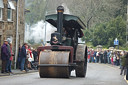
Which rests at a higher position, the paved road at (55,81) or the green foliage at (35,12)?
the green foliage at (35,12)

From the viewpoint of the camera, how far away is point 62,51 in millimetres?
19625

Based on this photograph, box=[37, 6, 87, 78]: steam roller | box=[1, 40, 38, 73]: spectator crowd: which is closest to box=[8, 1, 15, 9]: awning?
box=[1, 40, 38, 73]: spectator crowd

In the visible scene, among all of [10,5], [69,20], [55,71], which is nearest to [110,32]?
[10,5]

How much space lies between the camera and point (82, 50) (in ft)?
68.6

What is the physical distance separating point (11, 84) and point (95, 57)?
1480 inches

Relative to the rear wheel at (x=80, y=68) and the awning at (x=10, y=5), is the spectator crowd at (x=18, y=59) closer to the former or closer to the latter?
the rear wheel at (x=80, y=68)

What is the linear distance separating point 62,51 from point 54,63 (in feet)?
2.66

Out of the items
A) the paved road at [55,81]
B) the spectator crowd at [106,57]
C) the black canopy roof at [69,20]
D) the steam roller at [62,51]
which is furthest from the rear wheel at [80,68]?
the spectator crowd at [106,57]

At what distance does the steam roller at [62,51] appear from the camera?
19078mm

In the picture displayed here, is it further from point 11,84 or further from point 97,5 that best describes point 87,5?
point 11,84

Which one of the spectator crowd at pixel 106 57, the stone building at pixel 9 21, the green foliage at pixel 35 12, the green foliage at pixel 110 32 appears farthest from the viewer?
the green foliage at pixel 35 12

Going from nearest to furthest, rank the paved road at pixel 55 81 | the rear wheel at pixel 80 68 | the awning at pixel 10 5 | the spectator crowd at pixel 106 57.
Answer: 1. the paved road at pixel 55 81
2. the rear wheel at pixel 80 68
3. the awning at pixel 10 5
4. the spectator crowd at pixel 106 57

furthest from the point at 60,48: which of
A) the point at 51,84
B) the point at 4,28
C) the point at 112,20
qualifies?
the point at 112,20

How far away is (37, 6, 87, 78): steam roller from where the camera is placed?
751 inches
